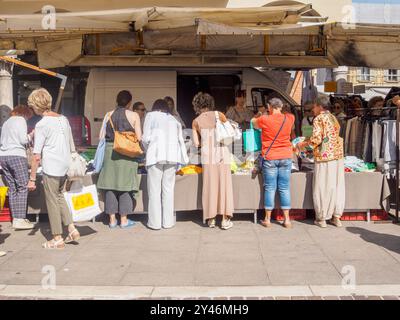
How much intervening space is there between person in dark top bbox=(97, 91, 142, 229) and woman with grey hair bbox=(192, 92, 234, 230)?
2.72ft

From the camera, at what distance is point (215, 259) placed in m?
5.93

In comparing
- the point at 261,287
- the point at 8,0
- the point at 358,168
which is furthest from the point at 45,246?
the point at 8,0

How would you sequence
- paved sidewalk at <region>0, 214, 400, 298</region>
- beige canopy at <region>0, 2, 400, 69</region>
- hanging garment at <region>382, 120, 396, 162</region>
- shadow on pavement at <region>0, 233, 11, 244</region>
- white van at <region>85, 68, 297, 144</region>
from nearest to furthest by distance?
paved sidewalk at <region>0, 214, 400, 298</region> < shadow on pavement at <region>0, 233, 11, 244</region> < hanging garment at <region>382, 120, 396, 162</region> < beige canopy at <region>0, 2, 400, 69</region> < white van at <region>85, 68, 297, 144</region>

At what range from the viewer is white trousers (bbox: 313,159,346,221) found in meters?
7.16

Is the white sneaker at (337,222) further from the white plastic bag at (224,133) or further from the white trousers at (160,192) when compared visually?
the white trousers at (160,192)

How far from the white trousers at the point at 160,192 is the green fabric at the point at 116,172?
261 millimetres

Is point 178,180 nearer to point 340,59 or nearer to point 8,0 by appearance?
point 340,59

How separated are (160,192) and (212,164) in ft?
2.56

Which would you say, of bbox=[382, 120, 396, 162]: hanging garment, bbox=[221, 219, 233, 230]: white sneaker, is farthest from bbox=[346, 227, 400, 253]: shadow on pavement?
bbox=[221, 219, 233, 230]: white sneaker

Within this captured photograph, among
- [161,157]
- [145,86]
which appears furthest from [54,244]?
[145,86]

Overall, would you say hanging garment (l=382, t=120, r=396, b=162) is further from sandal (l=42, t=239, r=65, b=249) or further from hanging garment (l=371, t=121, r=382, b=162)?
sandal (l=42, t=239, r=65, b=249)

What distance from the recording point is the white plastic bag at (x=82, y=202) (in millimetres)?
6477

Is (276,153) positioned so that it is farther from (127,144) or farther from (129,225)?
(129,225)
